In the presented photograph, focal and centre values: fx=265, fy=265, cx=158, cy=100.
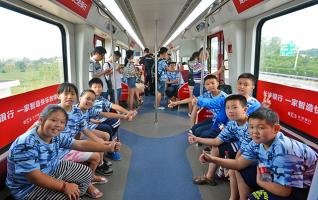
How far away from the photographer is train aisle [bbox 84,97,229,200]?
2920 millimetres

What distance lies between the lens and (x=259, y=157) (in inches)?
82.3

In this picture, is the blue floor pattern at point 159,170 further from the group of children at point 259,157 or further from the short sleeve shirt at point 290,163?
the short sleeve shirt at point 290,163

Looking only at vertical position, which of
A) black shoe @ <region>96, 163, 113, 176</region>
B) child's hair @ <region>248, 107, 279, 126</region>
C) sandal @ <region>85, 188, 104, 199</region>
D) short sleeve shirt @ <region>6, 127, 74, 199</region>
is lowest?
sandal @ <region>85, 188, 104, 199</region>

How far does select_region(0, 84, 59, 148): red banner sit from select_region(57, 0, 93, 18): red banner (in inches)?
48.1

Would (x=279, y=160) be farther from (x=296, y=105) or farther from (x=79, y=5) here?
(x=79, y=5)

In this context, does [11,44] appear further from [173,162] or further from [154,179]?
[173,162]

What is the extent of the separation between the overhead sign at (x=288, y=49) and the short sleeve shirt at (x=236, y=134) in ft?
4.63

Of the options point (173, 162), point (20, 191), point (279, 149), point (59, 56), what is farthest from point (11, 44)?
point (279, 149)

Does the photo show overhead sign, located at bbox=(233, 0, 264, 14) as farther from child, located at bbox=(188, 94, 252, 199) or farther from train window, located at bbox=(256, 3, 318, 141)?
child, located at bbox=(188, 94, 252, 199)

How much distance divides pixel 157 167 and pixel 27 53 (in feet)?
7.64

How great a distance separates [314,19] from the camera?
300 centimetres

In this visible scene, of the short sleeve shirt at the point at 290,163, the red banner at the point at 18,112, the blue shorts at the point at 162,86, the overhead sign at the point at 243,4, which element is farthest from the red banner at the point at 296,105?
the blue shorts at the point at 162,86

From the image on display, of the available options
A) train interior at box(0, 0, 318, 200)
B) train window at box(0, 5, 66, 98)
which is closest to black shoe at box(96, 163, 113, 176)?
train interior at box(0, 0, 318, 200)

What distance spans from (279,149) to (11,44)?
3.03 metres
